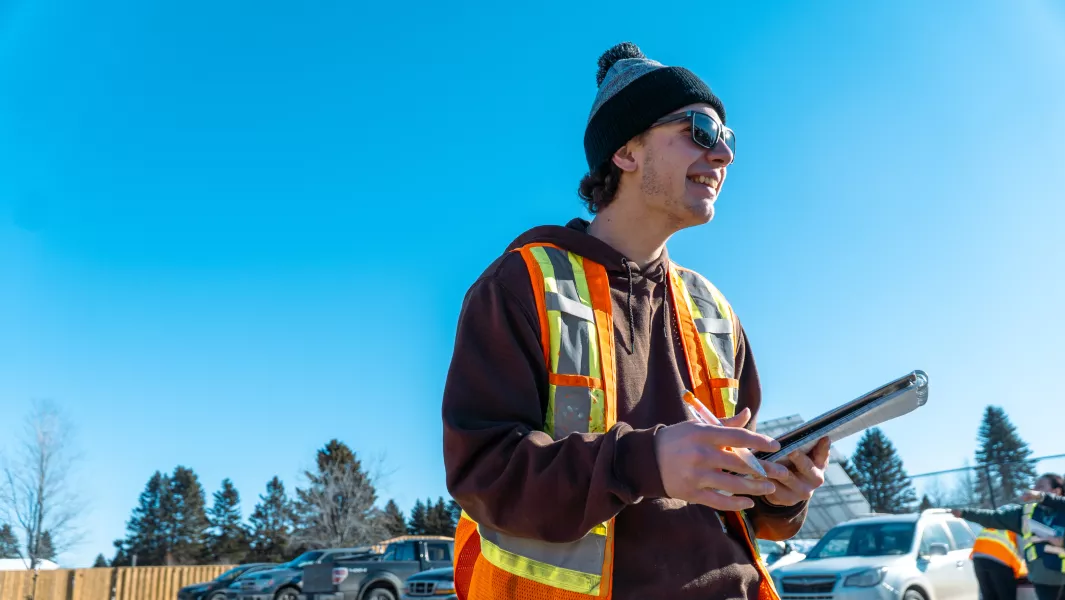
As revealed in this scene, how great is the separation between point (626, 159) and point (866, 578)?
9.21m

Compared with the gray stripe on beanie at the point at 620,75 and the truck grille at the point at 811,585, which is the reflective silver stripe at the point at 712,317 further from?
the truck grille at the point at 811,585

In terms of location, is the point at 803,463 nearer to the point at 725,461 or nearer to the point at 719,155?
the point at 725,461

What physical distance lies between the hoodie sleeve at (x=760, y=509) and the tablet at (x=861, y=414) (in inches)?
20.9

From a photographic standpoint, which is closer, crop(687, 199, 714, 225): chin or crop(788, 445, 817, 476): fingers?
crop(788, 445, 817, 476): fingers

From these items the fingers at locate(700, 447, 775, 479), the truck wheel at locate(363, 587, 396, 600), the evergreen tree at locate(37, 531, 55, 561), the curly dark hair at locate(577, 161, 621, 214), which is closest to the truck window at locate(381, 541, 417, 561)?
the truck wheel at locate(363, 587, 396, 600)

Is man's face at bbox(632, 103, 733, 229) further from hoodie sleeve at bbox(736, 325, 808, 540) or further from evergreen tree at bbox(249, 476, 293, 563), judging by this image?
evergreen tree at bbox(249, 476, 293, 563)

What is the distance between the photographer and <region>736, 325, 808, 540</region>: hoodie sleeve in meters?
1.99

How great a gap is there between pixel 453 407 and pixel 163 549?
88.0 meters

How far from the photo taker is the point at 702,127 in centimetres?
222

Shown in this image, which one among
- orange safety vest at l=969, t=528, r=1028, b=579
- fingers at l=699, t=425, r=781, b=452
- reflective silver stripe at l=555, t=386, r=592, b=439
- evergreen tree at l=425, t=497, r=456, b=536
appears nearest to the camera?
fingers at l=699, t=425, r=781, b=452

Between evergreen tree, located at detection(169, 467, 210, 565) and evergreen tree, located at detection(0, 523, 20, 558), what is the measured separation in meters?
40.7

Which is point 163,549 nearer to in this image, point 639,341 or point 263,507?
point 263,507

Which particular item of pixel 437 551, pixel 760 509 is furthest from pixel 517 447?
pixel 437 551

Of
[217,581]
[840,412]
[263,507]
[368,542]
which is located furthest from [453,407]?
[263,507]
